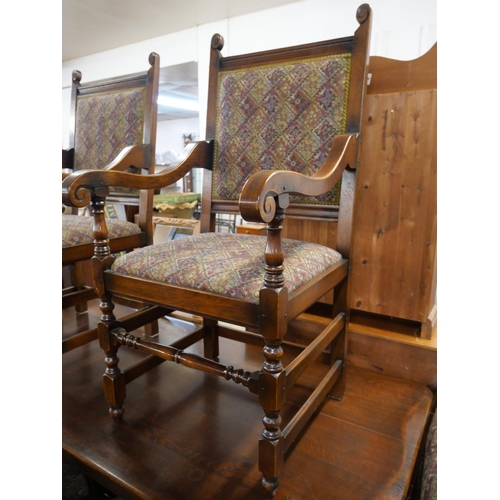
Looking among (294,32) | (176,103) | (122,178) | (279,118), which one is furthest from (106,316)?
(176,103)

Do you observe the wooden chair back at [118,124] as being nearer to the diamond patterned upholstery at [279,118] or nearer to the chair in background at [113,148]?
the chair in background at [113,148]

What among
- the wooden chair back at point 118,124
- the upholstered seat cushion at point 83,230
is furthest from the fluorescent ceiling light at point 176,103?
the upholstered seat cushion at point 83,230

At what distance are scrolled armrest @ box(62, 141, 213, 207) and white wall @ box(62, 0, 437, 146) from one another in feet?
4.94

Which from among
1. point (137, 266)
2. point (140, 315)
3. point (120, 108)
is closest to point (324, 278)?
point (137, 266)

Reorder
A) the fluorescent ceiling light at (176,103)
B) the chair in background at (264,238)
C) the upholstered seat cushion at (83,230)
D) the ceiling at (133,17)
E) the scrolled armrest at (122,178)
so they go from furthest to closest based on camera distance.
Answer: the fluorescent ceiling light at (176,103) < the ceiling at (133,17) < the upholstered seat cushion at (83,230) < the scrolled armrest at (122,178) < the chair in background at (264,238)

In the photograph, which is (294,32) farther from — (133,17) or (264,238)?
(264,238)

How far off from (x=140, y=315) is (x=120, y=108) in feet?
2.93

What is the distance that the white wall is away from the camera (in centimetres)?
202

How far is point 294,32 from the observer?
244cm

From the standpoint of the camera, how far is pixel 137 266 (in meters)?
0.94

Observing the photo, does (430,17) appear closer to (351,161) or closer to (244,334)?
(351,161)

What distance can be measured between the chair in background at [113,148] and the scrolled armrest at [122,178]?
125 mm

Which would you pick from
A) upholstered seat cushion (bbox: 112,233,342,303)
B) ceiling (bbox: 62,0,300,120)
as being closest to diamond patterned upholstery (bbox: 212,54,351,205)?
upholstered seat cushion (bbox: 112,233,342,303)

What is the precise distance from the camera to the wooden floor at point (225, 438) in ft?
2.84
